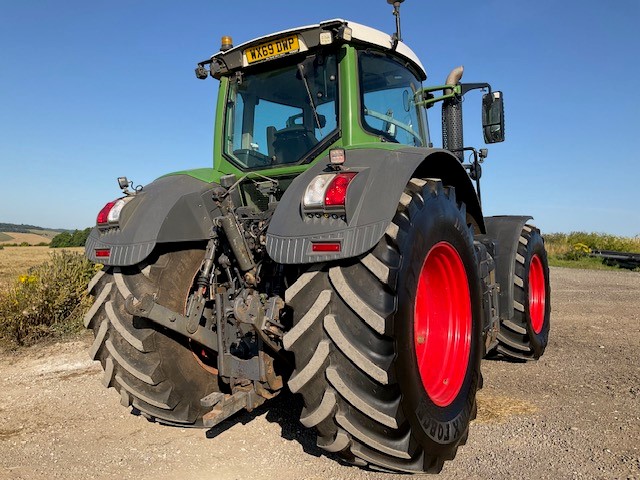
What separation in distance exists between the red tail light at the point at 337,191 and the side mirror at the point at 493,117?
9.18 feet

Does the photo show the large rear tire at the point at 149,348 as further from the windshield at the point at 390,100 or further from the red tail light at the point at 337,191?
the windshield at the point at 390,100

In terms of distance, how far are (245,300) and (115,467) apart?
130cm

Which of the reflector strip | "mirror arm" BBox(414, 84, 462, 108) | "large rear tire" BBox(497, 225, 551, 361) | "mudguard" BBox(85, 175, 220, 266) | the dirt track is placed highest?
"mirror arm" BBox(414, 84, 462, 108)

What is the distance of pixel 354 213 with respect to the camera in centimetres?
243

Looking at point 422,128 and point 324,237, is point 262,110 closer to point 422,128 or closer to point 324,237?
point 422,128

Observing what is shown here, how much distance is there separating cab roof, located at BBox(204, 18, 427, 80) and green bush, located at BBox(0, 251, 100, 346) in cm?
438

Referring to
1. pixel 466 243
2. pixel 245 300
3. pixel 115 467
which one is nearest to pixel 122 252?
pixel 245 300

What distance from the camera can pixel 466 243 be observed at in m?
3.28

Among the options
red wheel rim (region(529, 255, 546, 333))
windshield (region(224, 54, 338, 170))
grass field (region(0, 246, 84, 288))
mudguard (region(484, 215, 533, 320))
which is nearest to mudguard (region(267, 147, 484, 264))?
windshield (region(224, 54, 338, 170))

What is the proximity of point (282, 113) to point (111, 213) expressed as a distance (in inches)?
57.3

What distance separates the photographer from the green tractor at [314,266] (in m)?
2.43

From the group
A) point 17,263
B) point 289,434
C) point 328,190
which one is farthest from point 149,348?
point 17,263

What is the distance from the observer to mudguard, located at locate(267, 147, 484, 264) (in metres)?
2.39

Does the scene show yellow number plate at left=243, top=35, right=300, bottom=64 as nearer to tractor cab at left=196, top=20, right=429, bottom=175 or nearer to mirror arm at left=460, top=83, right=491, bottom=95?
tractor cab at left=196, top=20, right=429, bottom=175
